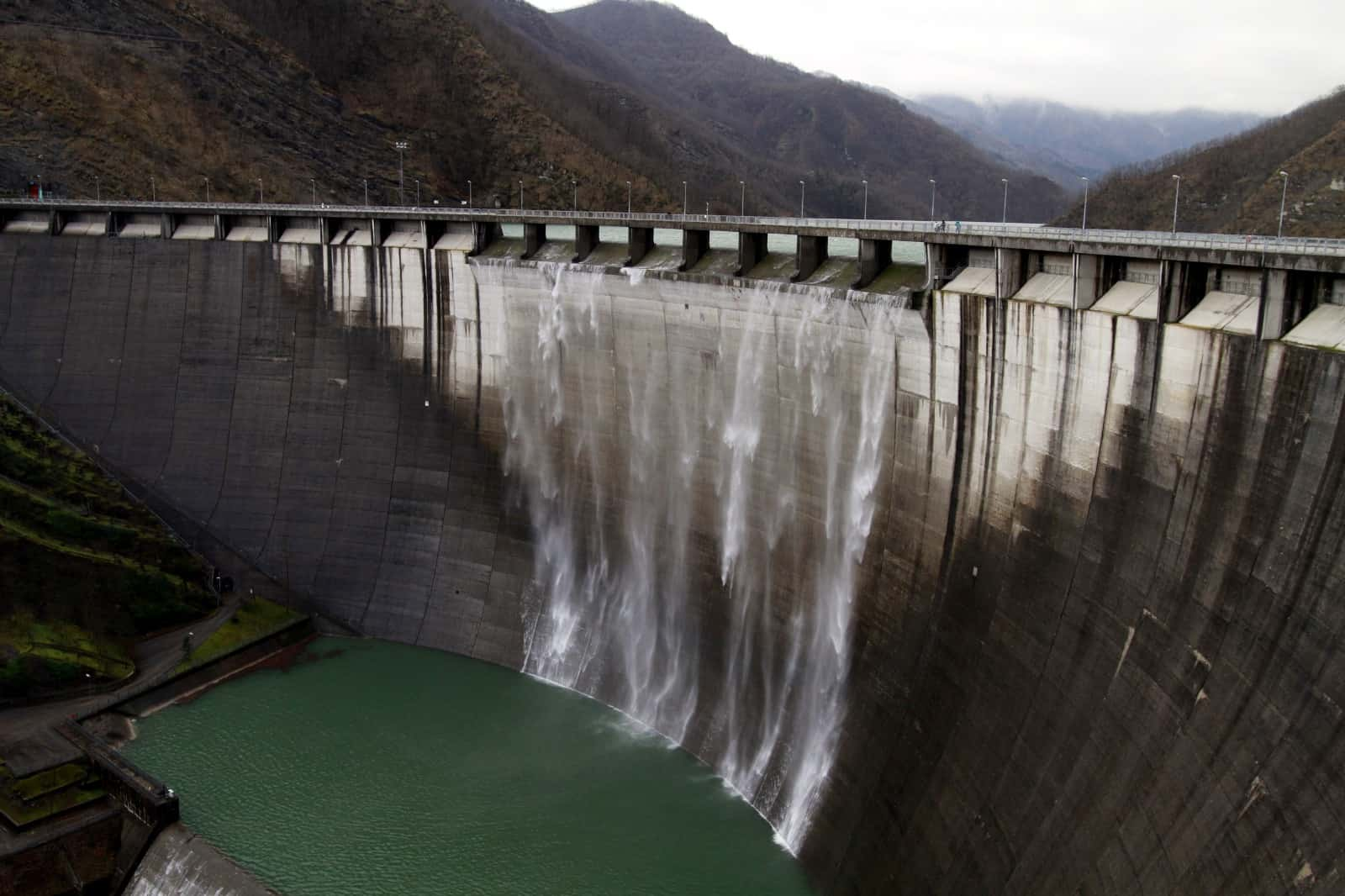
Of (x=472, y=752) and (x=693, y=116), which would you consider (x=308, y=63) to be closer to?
(x=472, y=752)

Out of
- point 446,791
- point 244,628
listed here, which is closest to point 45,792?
point 446,791

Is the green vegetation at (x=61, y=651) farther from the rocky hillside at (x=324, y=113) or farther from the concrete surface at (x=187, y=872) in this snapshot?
the rocky hillside at (x=324, y=113)

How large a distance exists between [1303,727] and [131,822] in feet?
68.8

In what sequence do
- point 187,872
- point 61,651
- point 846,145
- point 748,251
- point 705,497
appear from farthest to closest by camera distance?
point 846,145 < point 61,651 < point 705,497 < point 748,251 < point 187,872

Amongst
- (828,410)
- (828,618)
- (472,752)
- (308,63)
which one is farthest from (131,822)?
(308,63)

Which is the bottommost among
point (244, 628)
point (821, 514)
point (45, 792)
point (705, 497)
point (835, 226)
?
point (45, 792)

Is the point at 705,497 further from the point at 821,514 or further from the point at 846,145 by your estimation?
the point at 846,145

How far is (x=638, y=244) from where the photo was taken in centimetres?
2998

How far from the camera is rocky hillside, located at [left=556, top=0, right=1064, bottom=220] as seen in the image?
413 feet

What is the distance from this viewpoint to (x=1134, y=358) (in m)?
17.5

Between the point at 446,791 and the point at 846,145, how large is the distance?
5425 inches

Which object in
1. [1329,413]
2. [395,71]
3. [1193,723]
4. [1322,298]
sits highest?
[395,71]

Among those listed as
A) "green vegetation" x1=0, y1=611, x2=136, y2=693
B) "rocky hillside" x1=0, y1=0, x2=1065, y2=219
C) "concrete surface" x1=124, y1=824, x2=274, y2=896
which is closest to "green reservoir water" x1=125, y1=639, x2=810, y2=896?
"concrete surface" x1=124, y1=824, x2=274, y2=896

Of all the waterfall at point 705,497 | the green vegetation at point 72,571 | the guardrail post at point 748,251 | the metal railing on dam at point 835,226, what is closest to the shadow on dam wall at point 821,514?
the waterfall at point 705,497
